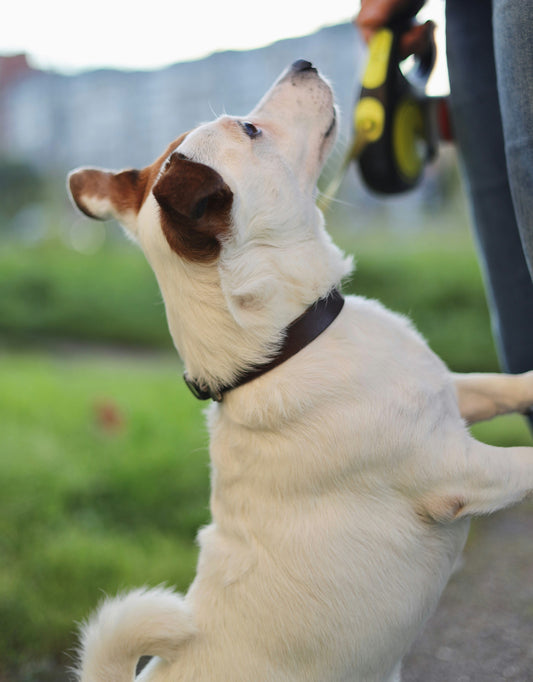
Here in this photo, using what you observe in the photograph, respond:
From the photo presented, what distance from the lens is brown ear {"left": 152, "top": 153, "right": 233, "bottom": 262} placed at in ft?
4.22

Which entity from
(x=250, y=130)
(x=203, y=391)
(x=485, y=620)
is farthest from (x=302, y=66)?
(x=485, y=620)

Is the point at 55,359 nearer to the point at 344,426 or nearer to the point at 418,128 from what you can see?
the point at 418,128

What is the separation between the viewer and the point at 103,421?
14.1 ft

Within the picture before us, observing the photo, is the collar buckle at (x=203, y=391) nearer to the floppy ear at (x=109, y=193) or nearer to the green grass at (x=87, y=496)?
the floppy ear at (x=109, y=193)

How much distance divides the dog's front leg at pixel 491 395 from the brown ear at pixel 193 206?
2.26 feet

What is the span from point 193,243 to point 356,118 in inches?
34.7

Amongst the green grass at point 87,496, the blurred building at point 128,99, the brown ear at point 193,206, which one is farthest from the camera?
the blurred building at point 128,99

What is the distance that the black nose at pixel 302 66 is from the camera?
174 cm

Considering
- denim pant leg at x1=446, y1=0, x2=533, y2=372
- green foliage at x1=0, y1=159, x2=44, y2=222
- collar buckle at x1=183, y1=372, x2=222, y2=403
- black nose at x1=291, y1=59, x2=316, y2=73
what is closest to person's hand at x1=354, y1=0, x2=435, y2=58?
denim pant leg at x1=446, y1=0, x2=533, y2=372

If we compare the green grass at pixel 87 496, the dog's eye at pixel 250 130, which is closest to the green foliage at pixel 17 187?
the green grass at pixel 87 496

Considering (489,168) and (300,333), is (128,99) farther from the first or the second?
(300,333)

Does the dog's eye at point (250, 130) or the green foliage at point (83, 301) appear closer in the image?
the dog's eye at point (250, 130)

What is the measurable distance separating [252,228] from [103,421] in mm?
3056

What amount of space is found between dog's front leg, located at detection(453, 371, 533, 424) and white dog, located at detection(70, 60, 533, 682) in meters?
0.13
